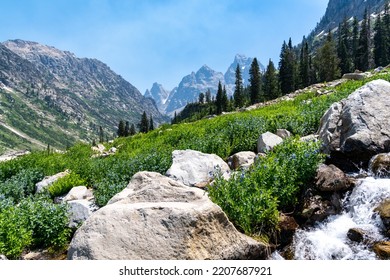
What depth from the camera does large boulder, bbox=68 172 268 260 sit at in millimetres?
5809

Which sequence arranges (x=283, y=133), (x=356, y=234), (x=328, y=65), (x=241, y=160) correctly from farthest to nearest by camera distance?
1. (x=328, y=65)
2. (x=283, y=133)
3. (x=241, y=160)
4. (x=356, y=234)

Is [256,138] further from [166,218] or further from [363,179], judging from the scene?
[166,218]

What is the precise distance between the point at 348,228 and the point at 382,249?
1.00m

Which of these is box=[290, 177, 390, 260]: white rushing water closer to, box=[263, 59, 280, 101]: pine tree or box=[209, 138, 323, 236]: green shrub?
box=[209, 138, 323, 236]: green shrub

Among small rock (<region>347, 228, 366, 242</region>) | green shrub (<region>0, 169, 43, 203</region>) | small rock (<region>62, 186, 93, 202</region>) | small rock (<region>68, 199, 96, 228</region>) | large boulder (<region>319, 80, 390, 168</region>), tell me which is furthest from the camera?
green shrub (<region>0, 169, 43, 203</region>)

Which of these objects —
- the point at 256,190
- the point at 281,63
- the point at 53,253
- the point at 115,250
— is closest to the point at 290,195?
the point at 256,190

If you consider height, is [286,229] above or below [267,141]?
below

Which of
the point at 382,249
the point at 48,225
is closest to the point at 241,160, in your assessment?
the point at 382,249

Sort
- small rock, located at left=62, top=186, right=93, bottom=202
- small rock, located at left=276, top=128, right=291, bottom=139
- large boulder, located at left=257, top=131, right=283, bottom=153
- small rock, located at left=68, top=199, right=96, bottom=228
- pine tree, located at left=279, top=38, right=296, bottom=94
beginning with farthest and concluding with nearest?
pine tree, located at left=279, top=38, right=296, bottom=94
small rock, located at left=276, top=128, right=291, bottom=139
large boulder, located at left=257, top=131, right=283, bottom=153
small rock, located at left=62, top=186, right=93, bottom=202
small rock, located at left=68, top=199, right=96, bottom=228

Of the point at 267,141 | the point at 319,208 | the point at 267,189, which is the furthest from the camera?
the point at 267,141

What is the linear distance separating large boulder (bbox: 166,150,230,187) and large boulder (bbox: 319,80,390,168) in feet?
11.4

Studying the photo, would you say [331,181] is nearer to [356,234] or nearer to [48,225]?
[356,234]

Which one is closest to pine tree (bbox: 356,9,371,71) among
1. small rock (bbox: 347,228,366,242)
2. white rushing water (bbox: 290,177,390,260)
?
white rushing water (bbox: 290,177,390,260)

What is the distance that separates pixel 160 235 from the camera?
5984 mm
